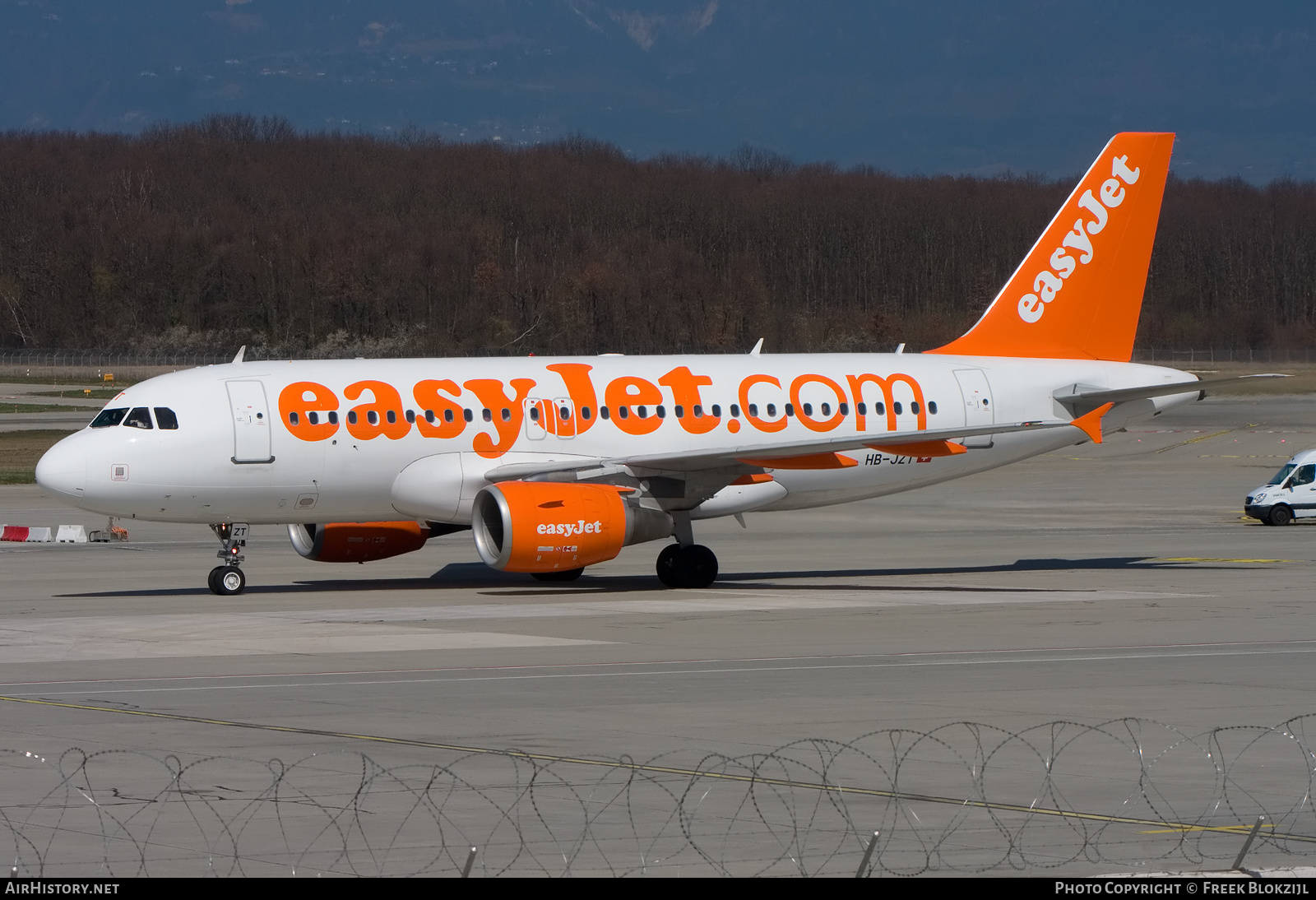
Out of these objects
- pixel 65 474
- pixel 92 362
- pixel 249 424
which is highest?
pixel 92 362

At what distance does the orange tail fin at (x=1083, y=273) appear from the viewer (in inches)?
1475

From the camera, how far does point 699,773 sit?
14.6 m

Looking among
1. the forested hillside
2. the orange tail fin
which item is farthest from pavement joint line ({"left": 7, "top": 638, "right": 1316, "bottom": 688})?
the forested hillside

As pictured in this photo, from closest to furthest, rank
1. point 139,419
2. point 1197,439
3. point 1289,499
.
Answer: point 139,419 < point 1289,499 < point 1197,439

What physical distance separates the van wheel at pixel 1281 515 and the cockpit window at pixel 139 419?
30124 millimetres

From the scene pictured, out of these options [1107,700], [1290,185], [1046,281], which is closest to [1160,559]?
[1046,281]

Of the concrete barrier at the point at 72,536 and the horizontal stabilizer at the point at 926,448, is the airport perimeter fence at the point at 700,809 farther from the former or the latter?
the concrete barrier at the point at 72,536

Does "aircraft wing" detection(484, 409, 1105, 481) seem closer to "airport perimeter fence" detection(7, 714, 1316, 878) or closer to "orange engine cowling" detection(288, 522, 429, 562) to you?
"orange engine cowling" detection(288, 522, 429, 562)

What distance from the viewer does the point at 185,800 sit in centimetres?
1368

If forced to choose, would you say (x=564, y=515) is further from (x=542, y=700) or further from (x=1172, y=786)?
(x=1172, y=786)

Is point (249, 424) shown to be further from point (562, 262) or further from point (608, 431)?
point (562, 262)

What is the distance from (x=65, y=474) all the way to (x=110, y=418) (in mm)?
1525

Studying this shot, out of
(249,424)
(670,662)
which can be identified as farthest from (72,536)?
(670,662)

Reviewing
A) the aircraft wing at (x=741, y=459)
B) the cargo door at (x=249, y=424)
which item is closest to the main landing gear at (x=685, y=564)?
Answer: the aircraft wing at (x=741, y=459)
